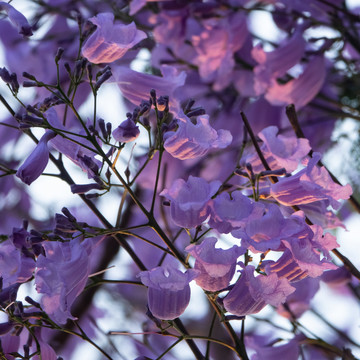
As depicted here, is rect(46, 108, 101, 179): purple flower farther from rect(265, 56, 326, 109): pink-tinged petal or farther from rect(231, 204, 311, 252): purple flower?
rect(265, 56, 326, 109): pink-tinged petal

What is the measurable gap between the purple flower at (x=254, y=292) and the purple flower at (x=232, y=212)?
32mm

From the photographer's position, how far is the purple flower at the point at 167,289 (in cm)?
46

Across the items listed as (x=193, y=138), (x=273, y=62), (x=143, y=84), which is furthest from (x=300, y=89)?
(x=193, y=138)

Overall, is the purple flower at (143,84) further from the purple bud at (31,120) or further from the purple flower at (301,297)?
the purple flower at (301,297)

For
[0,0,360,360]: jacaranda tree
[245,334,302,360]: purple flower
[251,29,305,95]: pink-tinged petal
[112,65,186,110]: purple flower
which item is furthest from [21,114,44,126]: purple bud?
[251,29,305,95]: pink-tinged petal

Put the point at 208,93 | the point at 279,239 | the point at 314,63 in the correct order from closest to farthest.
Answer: the point at 279,239 < the point at 314,63 < the point at 208,93

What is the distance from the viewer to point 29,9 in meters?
1.07

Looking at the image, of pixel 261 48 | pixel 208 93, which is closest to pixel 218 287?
pixel 261 48

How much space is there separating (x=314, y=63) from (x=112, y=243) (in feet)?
1.60

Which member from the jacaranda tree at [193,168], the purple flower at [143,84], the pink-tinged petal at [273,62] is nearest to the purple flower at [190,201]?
the jacaranda tree at [193,168]

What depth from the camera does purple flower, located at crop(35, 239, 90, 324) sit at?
46 centimetres

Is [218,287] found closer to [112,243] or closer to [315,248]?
[315,248]

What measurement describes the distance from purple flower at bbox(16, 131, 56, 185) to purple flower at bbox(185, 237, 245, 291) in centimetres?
12

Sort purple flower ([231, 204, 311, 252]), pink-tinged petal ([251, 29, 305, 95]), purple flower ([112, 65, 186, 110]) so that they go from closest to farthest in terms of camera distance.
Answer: purple flower ([231, 204, 311, 252])
purple flower ([112, 65, 186, 110])
pink-tinged petal ([251, 29, 305, 95])
